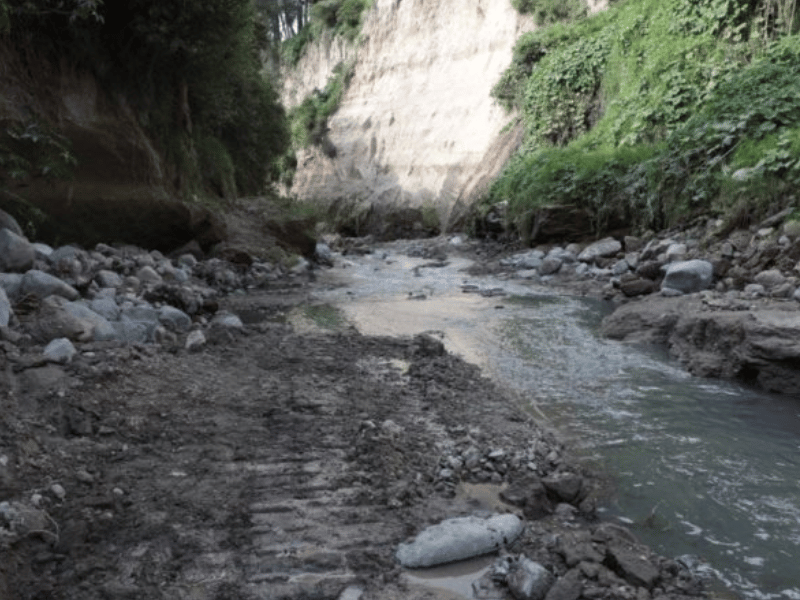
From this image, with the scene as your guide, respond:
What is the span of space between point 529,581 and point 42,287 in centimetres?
480

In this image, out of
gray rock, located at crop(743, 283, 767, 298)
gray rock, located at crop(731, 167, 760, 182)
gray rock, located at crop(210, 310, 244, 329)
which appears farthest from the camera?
gray rock, located at crop(731, 167, 760, 182)

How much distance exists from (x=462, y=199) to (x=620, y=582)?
2055 centimetres

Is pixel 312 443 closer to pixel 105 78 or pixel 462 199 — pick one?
pixel 105 78

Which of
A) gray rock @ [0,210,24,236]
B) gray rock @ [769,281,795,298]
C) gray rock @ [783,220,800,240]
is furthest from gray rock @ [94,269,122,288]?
gray rock @ [783,220,800,240]

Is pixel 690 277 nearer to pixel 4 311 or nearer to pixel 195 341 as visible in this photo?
pixel 195 341

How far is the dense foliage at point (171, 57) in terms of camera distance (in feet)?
28.2

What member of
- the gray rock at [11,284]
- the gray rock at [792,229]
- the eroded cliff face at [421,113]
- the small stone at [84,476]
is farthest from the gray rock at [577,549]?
the eroded cliff face at [421,113]

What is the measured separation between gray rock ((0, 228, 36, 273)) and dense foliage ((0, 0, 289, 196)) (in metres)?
1.87

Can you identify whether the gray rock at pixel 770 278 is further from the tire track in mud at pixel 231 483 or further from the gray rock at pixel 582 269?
the tire track in mud at pixel 231 483

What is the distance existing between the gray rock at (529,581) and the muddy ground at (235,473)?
12 centimetres

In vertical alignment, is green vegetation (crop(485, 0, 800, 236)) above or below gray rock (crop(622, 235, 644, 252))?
above

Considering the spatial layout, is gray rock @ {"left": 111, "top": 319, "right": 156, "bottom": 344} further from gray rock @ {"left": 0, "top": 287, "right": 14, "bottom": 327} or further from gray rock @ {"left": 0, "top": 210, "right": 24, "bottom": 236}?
gray rock @ {"left": 0, "top": 210, "right": 24, "bottom": 236}

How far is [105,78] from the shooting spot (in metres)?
9.66

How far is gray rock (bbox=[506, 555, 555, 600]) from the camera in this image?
7.24 ft
